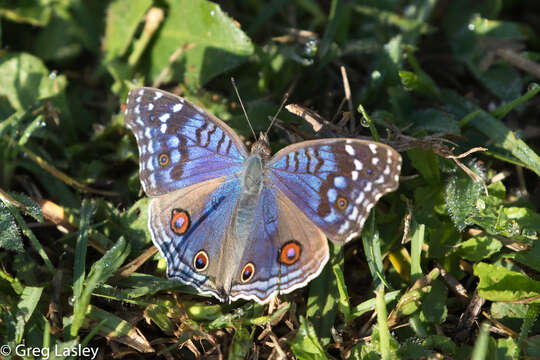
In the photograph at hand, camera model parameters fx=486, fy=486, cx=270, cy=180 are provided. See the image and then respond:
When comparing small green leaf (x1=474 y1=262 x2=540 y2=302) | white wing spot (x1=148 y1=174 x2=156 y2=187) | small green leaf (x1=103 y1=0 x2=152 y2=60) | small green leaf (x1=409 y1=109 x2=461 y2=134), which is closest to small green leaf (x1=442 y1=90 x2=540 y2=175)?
small green leaf (x1=409 y1=109 x2=461 y2=134)

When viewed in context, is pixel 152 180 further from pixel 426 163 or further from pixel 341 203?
pixel 426 163

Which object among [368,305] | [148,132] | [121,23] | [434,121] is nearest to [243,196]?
[148,132]

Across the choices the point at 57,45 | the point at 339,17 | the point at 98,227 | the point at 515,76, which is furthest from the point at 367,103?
the point at 57,45

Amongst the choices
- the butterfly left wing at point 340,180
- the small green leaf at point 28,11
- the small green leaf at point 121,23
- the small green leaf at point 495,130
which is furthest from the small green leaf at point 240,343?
the small green leaf at point 28,11

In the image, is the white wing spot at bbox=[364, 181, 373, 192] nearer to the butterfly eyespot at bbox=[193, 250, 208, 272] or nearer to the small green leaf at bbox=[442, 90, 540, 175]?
the butterfly eyespot at bbox=[193, 250, 208, 272]

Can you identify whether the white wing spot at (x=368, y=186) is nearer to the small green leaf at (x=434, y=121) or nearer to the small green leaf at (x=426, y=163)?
the small green leaf at (x=426, y=163)

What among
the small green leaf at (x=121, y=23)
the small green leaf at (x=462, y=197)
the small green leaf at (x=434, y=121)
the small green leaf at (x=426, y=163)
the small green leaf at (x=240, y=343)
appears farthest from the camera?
the small green leaf at (x=121, y=23)
